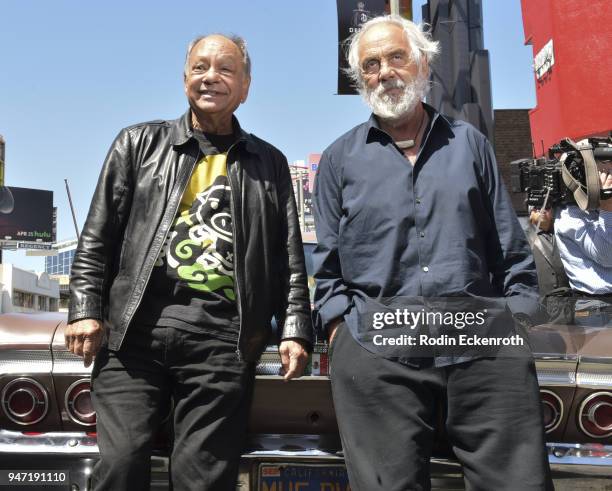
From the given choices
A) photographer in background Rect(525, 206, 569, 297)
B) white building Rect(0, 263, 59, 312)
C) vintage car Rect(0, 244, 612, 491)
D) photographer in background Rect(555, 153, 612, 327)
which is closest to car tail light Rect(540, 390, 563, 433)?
vintage car Rect(0, 244, 612, 491)

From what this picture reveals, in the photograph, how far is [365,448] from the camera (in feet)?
7.13

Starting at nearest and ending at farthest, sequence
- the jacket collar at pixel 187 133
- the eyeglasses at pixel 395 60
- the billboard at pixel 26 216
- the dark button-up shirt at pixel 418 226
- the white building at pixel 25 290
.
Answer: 1. the dark button-up shirt at pixel 418 226
2. the eyeglasses at pixel 395 60
3. the jacket collar at pixel 187 133
4. the white building at pixel 25 290
5. the billboard at pixel 26 216

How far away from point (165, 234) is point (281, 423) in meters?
0.82

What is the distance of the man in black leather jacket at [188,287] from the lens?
7.91ft

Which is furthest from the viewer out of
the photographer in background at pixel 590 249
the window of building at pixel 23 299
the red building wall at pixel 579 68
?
the window of building at pixel 23 299

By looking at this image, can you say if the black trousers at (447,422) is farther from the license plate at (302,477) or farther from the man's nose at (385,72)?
the man's nose at (385,72)

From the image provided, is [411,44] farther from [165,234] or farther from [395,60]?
[165,234]

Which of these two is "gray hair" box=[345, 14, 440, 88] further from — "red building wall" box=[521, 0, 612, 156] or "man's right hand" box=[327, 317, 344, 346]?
"red building wall" box=[521, 0, 612, 156]

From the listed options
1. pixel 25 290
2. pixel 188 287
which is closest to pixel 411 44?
pixel 188 287

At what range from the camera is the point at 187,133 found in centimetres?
269

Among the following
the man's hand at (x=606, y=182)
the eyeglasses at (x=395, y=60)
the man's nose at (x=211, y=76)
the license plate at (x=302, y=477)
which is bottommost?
the license plate at (x=302, y=477)

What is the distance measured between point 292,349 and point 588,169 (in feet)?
5.88

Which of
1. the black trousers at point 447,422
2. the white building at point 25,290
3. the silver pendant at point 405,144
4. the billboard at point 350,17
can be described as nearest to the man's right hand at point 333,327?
the black trousers at point 447,422

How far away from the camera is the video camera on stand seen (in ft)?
11.0
